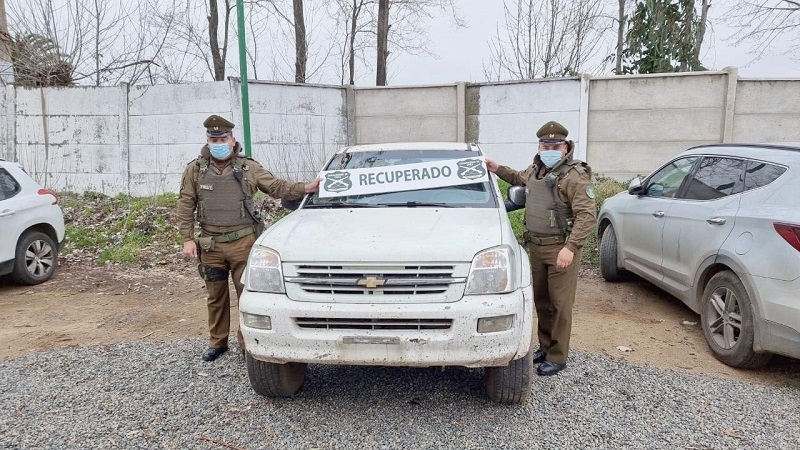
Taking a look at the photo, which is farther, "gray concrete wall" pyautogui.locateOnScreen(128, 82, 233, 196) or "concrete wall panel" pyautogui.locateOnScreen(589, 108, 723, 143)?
"gray concrete wall" pyautogui.locateOnScreen(128, 82, 233, 196)

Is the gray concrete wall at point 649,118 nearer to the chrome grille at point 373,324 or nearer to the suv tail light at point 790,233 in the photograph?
the suv tail light at point 790,233

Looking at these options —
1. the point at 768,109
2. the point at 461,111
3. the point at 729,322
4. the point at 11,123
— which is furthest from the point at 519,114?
the point at 11,123

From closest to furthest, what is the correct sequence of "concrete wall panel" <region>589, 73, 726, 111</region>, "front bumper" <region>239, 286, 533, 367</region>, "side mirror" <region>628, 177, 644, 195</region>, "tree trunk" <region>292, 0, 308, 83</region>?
"front bumper" <region>239, 286, 533, 367</region>
"side mirror" <region>628, 177, 644, 195</region>
"concrete wall panel" <region>589, 73, 726, 111</region>
"tree trunk" <region>292, 0, 308, 83</region>

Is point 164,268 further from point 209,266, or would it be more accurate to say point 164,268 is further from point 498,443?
point 498,443

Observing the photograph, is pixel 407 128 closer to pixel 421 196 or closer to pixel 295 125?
pixel 295 125

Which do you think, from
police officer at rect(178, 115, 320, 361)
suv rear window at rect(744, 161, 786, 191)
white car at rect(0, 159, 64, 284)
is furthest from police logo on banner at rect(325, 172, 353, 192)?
white car at rect(0, 159, 64, 284)

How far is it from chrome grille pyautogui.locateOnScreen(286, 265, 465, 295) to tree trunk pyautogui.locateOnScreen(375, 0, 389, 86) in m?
12.9

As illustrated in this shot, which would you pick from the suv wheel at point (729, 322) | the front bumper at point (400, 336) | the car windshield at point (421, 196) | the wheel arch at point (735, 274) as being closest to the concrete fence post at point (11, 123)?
the car windshield at point (421, 196)

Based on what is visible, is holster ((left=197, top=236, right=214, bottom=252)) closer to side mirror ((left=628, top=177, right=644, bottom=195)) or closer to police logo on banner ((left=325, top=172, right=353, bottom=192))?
police logo on banner ((left=325, top=172, right=353, bottom=192))

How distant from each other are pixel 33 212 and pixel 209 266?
11.6ft

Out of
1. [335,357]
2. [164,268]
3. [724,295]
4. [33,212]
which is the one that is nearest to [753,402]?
[724,295]

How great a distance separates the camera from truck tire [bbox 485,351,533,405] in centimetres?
301

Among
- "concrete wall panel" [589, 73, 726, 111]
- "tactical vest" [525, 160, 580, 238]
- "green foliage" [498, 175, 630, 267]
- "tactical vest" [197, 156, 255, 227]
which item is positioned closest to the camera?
"tactical vest" [525, 160, 580, 238]

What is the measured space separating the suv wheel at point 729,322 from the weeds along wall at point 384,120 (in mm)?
6099
